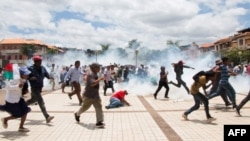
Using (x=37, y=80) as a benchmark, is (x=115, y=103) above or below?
below

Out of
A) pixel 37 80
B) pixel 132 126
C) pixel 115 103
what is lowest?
pixel 132 126

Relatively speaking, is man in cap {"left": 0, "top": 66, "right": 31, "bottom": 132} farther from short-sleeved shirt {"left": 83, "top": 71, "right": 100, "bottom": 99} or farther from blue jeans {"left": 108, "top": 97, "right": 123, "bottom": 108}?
blue jeans {"left": 108, "top": 97, "right": 123, "bottom": 108}

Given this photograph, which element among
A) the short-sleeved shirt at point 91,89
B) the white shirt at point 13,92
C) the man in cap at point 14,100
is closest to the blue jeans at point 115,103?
the short-sleeved shirt at point 91,89

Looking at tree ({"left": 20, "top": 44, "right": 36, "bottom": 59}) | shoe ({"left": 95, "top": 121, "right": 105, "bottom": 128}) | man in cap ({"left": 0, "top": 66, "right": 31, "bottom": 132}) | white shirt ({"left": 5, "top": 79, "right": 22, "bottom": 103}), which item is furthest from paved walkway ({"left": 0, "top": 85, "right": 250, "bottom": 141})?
tree ({"left": 20, "top": 44, "right": 36, "bottom": 59})

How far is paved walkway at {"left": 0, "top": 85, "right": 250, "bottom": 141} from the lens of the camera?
7.90m

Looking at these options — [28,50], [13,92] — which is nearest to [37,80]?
[13,92]

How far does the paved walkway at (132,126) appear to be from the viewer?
7902mm

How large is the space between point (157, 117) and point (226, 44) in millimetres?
110588

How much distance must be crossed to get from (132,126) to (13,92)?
9.46ft

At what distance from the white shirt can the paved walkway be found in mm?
753

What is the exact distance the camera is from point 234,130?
6.27m

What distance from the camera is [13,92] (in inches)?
329

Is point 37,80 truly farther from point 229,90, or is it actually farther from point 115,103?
point 229,90

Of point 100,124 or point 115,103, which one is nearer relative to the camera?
point 100,124
